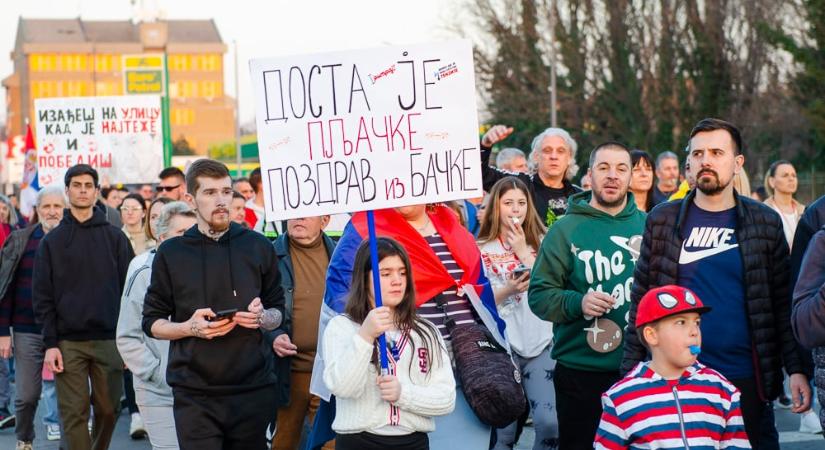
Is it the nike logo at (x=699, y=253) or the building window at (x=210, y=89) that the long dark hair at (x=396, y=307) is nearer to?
the nike logo at (x=699, y=253)

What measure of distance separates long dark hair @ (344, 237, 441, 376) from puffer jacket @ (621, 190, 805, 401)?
88 cm

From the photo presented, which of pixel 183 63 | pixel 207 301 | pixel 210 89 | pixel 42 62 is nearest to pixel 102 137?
pixel 207 301

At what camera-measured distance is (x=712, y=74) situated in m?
44.3

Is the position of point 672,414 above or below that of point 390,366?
below

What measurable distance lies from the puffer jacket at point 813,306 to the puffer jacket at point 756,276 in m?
0.49

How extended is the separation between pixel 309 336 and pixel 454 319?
189cm

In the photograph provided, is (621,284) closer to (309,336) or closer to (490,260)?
(490,260)

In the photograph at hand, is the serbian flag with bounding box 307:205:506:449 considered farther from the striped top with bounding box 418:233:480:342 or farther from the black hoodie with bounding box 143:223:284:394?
the black hoodie with bounding box 143:223:284:394

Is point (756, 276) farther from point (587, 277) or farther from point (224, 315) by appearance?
point (224, 315)

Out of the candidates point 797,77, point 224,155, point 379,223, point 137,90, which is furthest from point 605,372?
point 224,155

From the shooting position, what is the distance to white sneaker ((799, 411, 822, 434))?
9703 mm

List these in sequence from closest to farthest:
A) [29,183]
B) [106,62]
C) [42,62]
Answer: [29,183], [42,62], [106,62]

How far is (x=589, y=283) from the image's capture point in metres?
6.59

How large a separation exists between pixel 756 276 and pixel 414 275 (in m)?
1.60
